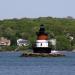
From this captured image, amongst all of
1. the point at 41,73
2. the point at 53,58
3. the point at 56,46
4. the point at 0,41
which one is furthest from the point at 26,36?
the point at 41,73

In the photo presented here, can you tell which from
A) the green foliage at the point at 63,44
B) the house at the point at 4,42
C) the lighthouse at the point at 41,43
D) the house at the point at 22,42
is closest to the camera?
the lighthouse at the point at 41,43

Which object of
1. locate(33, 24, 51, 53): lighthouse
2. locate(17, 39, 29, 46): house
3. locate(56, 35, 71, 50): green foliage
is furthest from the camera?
locate(17, 39, 29, 46): house

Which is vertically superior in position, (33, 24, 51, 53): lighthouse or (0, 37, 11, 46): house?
(33, 24, 51, 53): lighthouse

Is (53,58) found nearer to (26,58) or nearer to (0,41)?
(26,58)

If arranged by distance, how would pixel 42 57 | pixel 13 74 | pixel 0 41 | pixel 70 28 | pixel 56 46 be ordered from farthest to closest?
pixel 70 28 < pixel 0 41 < pixel 56 46 < pixel 42 57 < pixel 13 74

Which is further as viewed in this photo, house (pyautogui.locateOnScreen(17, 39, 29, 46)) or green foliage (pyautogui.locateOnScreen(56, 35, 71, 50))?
house (pyautogui.locateOnScreen(17, 39, 29, 46))

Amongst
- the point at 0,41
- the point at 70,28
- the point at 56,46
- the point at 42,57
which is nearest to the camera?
the point at 42,57

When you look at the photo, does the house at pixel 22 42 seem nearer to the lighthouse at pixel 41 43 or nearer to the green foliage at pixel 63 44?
the green foliage at pixel 63 44

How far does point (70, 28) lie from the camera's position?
643ft

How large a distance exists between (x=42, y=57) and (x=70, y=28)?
95891mm

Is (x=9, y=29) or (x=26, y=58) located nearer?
(x=26, y=58)

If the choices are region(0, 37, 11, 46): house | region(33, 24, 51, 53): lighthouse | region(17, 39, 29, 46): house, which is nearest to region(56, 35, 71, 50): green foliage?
region(17, 39, 29, 46): house

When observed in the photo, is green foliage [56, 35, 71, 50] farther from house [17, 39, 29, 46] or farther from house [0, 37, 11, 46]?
house [0, 37, 11, 46]

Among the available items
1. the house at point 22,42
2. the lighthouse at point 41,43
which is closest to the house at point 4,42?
the house at point 22,42
